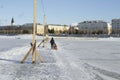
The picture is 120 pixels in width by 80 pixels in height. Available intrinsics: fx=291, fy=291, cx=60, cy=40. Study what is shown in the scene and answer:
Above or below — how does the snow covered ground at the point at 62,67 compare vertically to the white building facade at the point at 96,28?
below

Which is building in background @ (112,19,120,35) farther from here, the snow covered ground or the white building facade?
the snow covered ground

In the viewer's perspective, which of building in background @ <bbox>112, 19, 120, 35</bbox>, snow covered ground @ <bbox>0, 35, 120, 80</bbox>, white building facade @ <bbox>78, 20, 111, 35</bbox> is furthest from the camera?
white building facade @ <bbox>78, 20, 111, 35</bbox>

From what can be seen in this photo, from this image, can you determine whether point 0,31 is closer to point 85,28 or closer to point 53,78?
point 85,28

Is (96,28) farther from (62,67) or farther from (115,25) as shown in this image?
(62,67)

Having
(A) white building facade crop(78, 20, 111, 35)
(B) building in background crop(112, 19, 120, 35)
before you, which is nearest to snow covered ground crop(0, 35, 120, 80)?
(A) white building facade crop(78, 20, 111, 35)

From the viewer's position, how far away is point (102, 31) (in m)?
183

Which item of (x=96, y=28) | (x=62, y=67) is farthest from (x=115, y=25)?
(x=62, y=67)

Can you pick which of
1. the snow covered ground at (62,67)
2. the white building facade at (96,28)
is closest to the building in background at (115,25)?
the white building facade at (96,28)

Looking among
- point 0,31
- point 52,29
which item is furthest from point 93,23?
point 0,31

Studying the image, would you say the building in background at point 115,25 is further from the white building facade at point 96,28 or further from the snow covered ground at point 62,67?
Answer: the snow covered ground at point 62,67

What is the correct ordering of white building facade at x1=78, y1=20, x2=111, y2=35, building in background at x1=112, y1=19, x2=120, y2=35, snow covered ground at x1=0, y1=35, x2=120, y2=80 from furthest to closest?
white building facade at x1=78, y1=20, x2=111, y2=35 → building in background at x1=112, y1=19, x2=120, y2=35 → snow covered ground at x1=0, y1=35, x2=120, y2=80

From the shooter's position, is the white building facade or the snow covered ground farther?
the white building facade

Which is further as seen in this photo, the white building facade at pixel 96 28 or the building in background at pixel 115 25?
the white building facade at pixel 96 28

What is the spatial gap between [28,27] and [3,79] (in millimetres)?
169501
